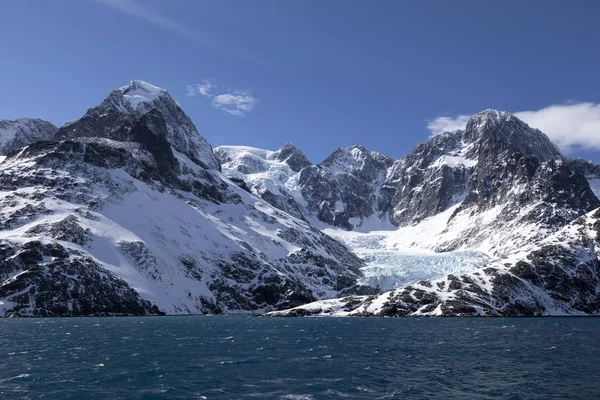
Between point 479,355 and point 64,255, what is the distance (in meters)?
162

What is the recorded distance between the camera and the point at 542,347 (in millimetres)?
81562

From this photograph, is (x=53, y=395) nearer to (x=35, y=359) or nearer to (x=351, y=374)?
(x=35, y=359)

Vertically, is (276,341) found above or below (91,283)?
below

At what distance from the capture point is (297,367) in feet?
204

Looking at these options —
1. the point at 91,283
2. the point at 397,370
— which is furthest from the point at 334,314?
the point at 397,370

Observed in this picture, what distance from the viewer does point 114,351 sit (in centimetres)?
7425

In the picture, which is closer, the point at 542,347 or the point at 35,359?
the point at 35,359

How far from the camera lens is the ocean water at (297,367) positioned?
4709cm

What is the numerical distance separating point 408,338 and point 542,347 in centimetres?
2419

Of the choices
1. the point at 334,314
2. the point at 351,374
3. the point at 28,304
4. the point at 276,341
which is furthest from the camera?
the point at 334,314

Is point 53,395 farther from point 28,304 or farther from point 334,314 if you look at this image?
point 334,314

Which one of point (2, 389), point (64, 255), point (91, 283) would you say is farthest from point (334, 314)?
point (2, 389)

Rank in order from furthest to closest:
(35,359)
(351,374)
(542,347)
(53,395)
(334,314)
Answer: (334,314) → (542,347) → (35,359) → (351,374) → (53,395)

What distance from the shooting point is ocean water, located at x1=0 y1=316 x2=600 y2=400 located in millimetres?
47094
